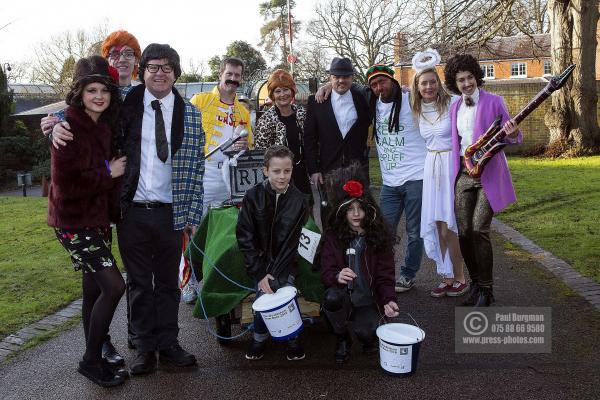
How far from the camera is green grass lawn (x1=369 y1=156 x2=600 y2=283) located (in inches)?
271

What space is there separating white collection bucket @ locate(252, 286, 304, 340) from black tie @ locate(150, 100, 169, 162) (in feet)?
3.84

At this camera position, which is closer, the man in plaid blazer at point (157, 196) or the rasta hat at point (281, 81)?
the man in plaid blazer at point (157, 196)

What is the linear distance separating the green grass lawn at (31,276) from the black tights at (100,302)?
1.54m

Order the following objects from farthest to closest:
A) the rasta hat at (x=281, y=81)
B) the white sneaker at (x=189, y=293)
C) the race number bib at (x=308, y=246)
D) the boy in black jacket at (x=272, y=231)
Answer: the white sneaker at (x=189, y=293) → the rasta hat at (x=281, y=81) → the race number bib at (x=308, y=246) → the boy in black jacket at (x=272, y=231)

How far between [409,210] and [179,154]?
2439 mm

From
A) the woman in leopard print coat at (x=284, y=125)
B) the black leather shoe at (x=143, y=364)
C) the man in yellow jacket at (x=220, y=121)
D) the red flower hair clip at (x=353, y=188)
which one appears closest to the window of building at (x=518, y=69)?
the woman in leopard print coat at (x=284, y=125)

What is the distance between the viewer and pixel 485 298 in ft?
16.5

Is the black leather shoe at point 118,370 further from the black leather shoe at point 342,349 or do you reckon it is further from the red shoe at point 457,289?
the red shoe at point 457,289

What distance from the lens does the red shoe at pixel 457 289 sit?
18.0ft

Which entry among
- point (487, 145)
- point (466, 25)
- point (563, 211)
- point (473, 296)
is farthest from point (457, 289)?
point (466, 25)

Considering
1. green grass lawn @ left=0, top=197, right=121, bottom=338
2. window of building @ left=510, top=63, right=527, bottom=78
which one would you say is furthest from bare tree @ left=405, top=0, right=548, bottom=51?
window of building @ left=510, top=63, right=527, bottom=78

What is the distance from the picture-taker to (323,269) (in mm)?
4258

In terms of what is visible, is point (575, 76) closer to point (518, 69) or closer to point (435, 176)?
point (435, 176)

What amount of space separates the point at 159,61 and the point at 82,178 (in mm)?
945
